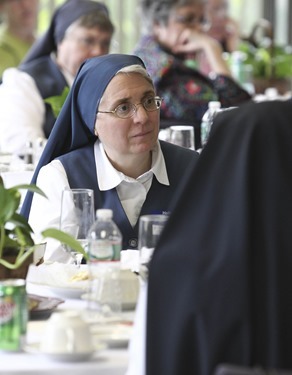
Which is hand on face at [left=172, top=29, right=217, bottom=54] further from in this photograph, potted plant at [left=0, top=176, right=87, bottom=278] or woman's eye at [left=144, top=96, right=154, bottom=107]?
potted plant at [left=0, top=176, right=87, bottom=278]

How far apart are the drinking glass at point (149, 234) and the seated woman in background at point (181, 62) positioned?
3.28 meters

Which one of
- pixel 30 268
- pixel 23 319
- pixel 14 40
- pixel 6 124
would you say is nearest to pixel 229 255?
pixel 23 319

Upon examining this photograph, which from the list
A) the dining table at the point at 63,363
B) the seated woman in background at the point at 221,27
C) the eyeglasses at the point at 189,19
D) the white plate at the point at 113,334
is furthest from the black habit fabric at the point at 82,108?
the seated woman in background at the point at 221,27

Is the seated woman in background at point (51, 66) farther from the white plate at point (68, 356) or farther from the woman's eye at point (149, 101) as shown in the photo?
the white plate at point (68, 356)

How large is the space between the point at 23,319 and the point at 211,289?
1.58ft

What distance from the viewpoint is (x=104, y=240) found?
263 centimetres

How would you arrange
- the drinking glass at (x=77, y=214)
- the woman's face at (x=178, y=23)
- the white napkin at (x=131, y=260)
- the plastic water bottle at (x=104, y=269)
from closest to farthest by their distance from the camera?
1. the plastic water bottle at (x=104, y=269)
2. the white napkin at (x=131, y=260)
3. the drinking glass at (x=77, y=214)
4. the woman's face at (x=178, y=23)

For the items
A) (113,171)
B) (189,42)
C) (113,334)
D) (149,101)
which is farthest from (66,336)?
(189,42)

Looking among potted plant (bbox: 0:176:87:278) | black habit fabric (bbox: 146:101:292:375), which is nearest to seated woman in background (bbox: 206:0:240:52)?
potted plant (bbox: 0:176:87:278)

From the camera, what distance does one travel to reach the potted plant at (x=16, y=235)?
264 centimetres

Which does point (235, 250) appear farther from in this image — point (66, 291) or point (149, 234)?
point (66, 291)

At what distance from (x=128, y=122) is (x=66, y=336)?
4.87 feet

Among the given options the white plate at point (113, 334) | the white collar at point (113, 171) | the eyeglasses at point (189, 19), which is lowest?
the white plate at point (113, 334)

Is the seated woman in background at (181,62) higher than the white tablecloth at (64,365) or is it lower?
higher
